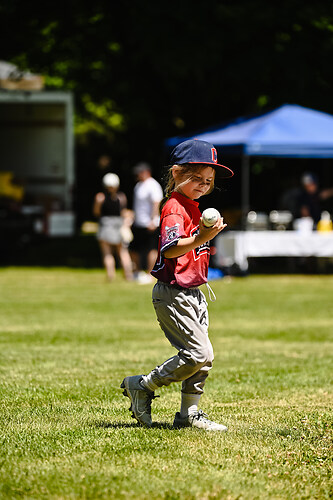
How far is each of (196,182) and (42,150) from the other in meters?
21.9

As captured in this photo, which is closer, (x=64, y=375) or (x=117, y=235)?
(x=64, y=375)

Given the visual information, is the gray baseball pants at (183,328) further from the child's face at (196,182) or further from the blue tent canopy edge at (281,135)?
the blue tent canopy edge at (281,135)

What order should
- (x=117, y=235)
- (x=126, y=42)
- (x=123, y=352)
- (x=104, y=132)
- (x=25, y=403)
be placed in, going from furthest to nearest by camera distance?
(x=104, y=132)
(x=126, y=42)
(x=117, y=235)
(x=123, y=352)
(x=25, y=403)

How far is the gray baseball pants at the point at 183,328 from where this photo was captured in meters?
5.33

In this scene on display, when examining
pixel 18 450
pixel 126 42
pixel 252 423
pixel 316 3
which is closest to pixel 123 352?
pixel 252 423

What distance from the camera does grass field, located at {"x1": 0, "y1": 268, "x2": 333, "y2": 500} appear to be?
14.4 ft

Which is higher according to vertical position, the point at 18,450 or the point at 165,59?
the point at 165,59

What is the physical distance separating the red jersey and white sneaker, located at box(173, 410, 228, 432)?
0.81 m

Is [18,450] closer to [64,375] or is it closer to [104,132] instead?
[64,375]

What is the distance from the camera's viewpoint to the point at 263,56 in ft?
66.4

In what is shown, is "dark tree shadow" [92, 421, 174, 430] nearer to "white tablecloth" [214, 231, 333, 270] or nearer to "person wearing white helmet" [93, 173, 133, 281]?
"person wearing white helmet" [93, 173, 133, 281]

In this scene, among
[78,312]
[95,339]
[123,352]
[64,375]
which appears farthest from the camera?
[78,312]

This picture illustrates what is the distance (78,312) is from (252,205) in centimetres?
1944

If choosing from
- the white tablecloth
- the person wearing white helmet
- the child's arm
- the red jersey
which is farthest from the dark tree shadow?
the white tablecloth
